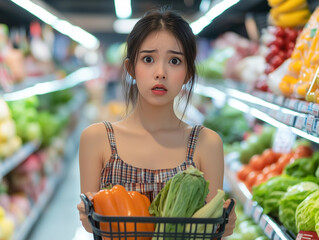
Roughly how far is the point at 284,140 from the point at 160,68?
205 cm

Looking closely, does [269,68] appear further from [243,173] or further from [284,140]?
[243,173]

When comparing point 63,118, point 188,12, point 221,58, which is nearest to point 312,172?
point 221,58

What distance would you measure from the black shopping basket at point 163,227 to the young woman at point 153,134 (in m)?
0.34

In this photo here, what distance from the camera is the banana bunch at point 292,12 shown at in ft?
9.15

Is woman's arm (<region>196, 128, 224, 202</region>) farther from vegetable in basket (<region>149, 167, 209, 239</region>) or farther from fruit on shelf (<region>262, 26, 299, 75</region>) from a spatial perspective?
fruit on shelf (<region>262, 26, 299, 75</region>)

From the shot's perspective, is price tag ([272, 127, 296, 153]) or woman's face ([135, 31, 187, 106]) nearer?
woman's face ([135, 31, 187, 106])

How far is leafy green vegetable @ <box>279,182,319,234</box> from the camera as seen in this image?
74.1 inches

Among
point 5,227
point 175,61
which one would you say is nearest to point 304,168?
point 175,61

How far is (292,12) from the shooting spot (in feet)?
9.37

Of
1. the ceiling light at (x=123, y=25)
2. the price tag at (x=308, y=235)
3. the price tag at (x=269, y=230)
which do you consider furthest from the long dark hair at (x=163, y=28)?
the ceiling light at (x=123, y=25)

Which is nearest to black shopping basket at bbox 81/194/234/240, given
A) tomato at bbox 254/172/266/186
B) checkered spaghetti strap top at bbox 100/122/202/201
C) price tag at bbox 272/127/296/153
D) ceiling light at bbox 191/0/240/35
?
checkered spaghetti strap top at bbox 100/122/202/201

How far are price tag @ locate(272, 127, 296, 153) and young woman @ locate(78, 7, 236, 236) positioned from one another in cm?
169

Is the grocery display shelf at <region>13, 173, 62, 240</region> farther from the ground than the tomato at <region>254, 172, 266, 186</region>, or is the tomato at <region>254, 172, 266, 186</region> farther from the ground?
the tomato at <region>254, 172, 266, 186</region>

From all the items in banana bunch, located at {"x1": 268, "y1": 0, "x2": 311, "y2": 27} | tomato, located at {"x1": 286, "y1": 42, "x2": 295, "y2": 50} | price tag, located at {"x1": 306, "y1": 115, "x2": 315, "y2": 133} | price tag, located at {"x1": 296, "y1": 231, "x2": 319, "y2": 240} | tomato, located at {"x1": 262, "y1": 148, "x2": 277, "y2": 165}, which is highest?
banana bunch, located at {"x1": 268, "y1": 0, "x2": 311, "y2": 27}
